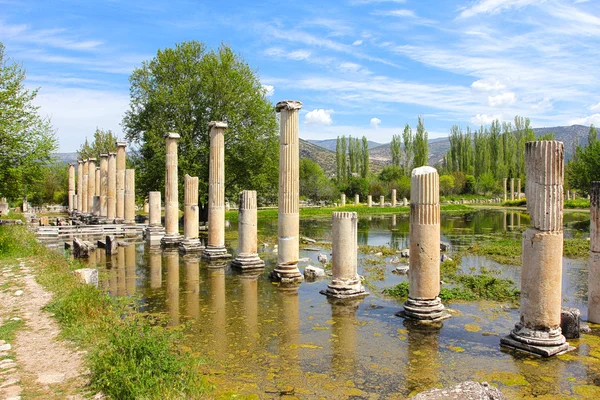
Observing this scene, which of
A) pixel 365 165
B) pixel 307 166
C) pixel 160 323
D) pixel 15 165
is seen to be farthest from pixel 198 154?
pixel 365 165

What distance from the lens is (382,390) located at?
6254 millimetres

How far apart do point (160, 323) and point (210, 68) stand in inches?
907

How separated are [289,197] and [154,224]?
524 inches

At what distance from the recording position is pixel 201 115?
2991 centimetres

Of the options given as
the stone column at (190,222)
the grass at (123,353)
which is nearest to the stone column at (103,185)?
the stone column at (190,222)

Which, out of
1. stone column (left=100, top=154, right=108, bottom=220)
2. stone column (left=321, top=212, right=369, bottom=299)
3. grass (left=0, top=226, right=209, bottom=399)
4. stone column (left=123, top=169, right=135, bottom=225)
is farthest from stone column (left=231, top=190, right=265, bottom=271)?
stone column (left=100, top=154, right=108, bottom=220)

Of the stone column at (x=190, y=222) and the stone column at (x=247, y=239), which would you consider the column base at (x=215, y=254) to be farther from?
the stone column at (x=190, y=222)

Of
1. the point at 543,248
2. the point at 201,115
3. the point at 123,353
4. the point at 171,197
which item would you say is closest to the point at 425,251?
the point at 543,248

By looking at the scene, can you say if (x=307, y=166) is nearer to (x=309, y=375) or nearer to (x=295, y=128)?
(x=295, y=128)

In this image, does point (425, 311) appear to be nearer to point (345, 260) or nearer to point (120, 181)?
point (345, 260)

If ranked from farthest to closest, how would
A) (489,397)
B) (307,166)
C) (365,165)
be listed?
(365,165) < (307,166) < (489,397)

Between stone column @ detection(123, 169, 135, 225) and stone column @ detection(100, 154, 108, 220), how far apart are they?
13.2 feet

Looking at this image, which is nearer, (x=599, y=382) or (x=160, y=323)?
(x=599, y=382)

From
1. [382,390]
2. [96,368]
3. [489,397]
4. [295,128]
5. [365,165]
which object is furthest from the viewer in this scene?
[365,165]
